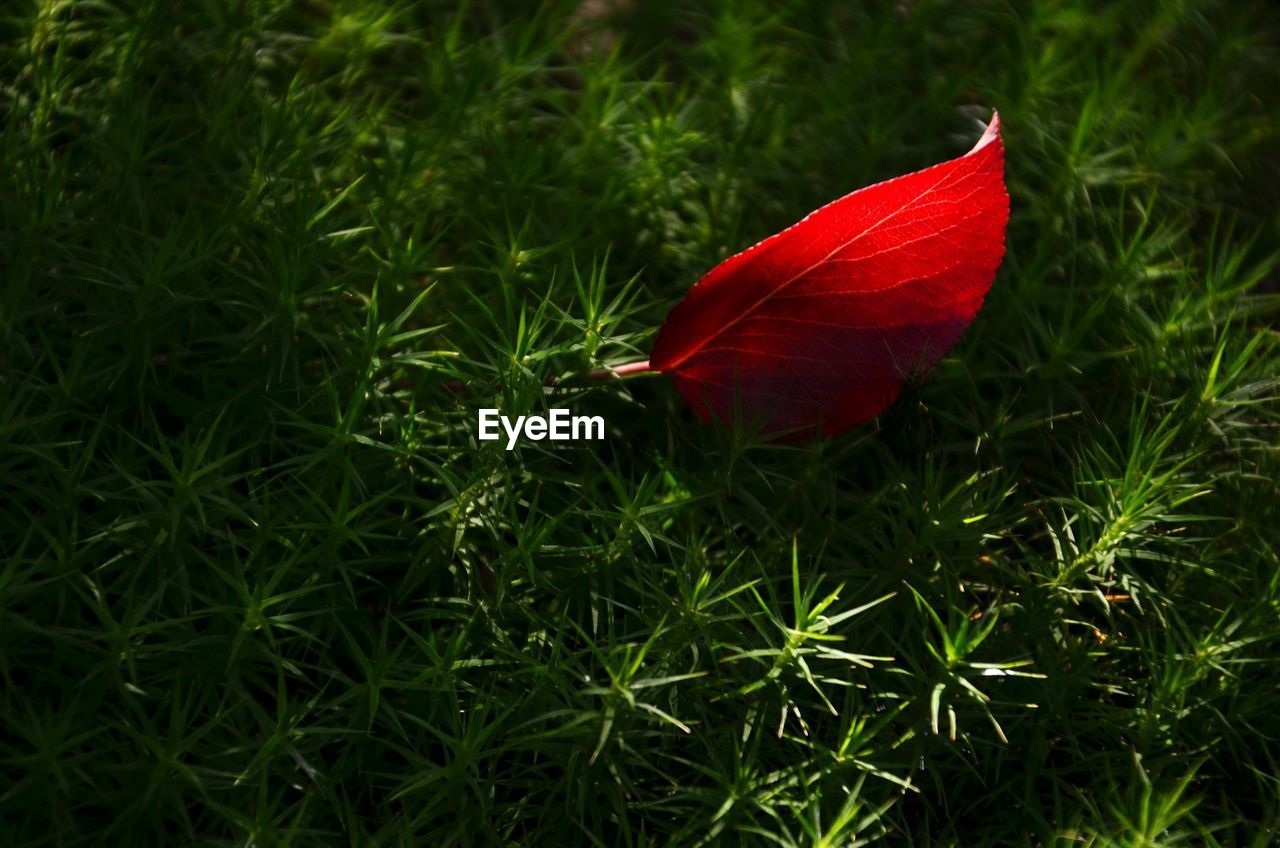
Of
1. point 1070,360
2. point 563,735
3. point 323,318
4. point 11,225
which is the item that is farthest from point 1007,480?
point 11,225

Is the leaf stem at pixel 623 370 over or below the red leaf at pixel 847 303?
below

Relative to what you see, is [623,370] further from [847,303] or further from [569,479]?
[847,303]

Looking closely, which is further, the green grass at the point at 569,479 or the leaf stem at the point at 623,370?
the leaf stem at the point at 623,370

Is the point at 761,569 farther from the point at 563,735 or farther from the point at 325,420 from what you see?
the point at 325,420

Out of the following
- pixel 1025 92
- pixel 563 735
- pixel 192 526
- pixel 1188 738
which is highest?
pixel 1025 92
